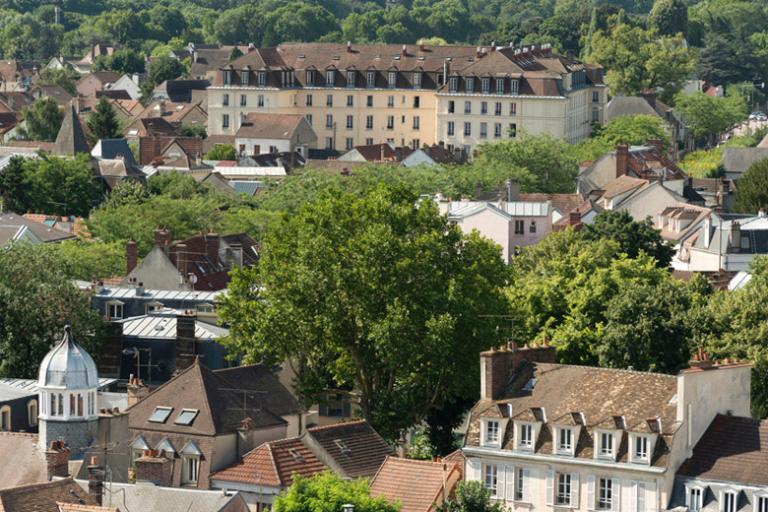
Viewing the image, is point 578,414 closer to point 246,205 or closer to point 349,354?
point 349,354

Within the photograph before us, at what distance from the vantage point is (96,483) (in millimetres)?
49969

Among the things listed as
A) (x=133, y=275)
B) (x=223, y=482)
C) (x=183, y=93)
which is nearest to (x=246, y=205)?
(x=133, y=275)

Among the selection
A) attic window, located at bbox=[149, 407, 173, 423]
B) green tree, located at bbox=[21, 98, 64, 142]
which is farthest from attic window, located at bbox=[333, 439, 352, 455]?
green tree, located at bbox=[21, 98, 64, 142]

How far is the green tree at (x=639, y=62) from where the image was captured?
180 metres

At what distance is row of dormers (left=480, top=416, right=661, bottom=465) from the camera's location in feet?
175

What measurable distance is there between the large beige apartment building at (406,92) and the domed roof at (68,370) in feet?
291

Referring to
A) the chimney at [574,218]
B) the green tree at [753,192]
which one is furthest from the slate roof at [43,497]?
the green tree at [753,192]

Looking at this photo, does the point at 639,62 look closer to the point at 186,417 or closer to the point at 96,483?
the point at 186,417

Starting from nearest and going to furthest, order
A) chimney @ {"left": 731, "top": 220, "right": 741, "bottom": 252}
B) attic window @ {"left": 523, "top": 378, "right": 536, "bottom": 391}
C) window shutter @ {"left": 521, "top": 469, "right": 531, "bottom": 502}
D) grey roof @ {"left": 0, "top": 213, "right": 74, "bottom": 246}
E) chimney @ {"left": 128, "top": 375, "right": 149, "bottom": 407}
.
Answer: window shutter @ {"left": 521, "top": 469, "right": 531, "bottom": 502}, attic window @ {"left": 523, "top": 378, "right": 536, "bottom": 391}, chimney @ {"left": 128, "top": 375, "right": 149, "bottom": 407}, chimney @ {"left": 731, "top": 220, "right": 741, "bottom": 252}, grey roof @ {"left": 0, "top": 213, "right": 74, "bottom": 246}

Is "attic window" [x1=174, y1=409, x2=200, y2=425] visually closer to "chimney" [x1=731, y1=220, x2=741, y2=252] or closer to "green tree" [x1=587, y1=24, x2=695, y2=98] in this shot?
"chimney" [x1=731, y1=220, x2=741, y2=252]

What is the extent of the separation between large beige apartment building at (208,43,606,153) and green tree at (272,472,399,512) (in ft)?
310

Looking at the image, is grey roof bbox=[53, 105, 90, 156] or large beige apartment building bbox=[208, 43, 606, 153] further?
large beige apartment building bbox=[208, 43, 606, 153]

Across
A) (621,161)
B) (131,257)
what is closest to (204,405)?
(131,257)

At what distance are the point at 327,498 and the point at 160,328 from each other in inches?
914
